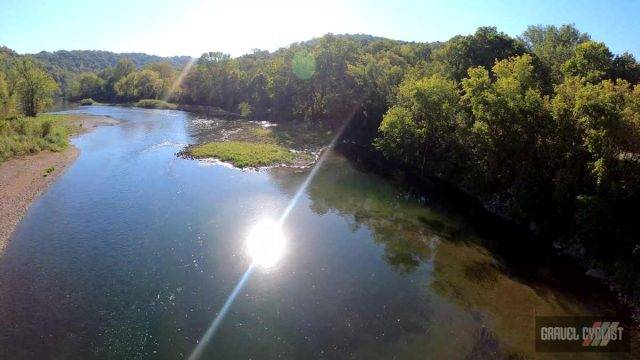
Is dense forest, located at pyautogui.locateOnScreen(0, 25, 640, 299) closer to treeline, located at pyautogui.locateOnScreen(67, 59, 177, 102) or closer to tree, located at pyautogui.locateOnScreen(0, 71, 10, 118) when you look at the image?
tree, located at pyautogui.locateOnScreen(0, 71, 10, 118)

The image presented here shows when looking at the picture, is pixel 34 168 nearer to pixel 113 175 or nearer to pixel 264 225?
pixel 113 175

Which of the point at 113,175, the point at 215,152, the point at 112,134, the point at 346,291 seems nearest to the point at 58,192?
the point at 113,175

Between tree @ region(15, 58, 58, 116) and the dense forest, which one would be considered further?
tree @ region(15, 58, 58, 116)

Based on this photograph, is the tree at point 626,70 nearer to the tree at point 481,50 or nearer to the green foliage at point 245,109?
the tree at point 481,50

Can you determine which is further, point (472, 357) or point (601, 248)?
point (601, 248)

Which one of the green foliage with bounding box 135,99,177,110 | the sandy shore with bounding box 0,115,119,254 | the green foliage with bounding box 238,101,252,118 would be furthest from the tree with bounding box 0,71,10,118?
the green foliage with bounding box 135,99,177,110

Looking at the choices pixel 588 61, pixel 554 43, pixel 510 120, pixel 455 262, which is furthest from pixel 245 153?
pixel 554 43

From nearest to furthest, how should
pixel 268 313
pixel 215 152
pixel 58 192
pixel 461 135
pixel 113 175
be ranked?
pixel 268 313, pixel 58 192, pixel 461 135, pixel 113 175, pixel 215 152

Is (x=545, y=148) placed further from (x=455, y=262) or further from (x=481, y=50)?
(x=481, y=50)
